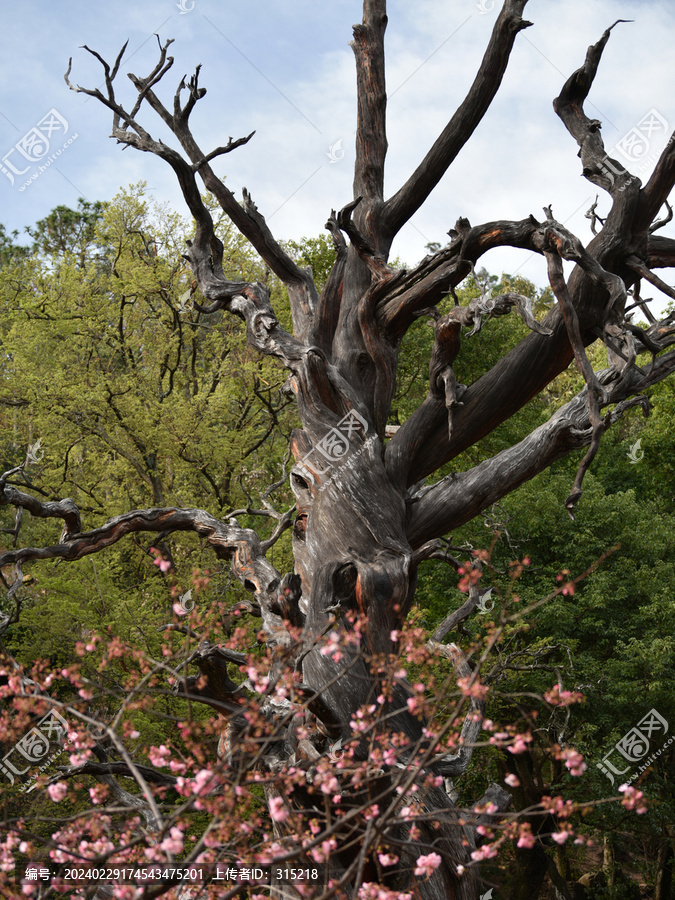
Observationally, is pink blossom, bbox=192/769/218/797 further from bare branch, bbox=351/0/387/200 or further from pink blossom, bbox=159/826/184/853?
bare branch, bbox=351/0/387/200

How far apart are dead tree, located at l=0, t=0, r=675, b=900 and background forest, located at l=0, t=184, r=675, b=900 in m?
4.40

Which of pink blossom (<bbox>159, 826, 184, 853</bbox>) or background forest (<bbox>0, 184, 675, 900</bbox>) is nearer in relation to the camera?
pink blossom (<bbox>159, 826, 184, 853</bbox>)

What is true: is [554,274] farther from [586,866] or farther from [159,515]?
[586,866]

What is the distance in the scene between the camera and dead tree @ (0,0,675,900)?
204 inches

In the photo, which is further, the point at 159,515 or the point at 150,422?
the point at 150,422

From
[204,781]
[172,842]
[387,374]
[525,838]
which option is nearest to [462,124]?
[387,374]

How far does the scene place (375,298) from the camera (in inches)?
259

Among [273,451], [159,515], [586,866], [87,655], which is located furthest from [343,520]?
[586,866]

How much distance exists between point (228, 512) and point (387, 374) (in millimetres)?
7925

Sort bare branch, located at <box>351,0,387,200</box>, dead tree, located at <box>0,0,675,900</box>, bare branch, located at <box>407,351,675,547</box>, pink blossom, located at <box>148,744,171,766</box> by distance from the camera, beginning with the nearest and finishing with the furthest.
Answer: pink blossom, located at <box>148,744,171,766</box>
dead tree, located at <box>0,0,675,900</box>
bare branch, located at <box>407,351,675,547</box>
bare branch, located at <box>351,0,387,200</box>

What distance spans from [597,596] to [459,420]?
7.77 metres

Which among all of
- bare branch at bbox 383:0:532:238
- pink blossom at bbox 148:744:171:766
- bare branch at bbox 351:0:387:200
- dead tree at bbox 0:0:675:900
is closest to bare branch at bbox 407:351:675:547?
dead tree at bbox 0:0:675:900

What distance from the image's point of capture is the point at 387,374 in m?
6.89

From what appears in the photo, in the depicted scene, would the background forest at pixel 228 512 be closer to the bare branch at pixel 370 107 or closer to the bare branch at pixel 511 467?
the bare branch at pixel 370 107
